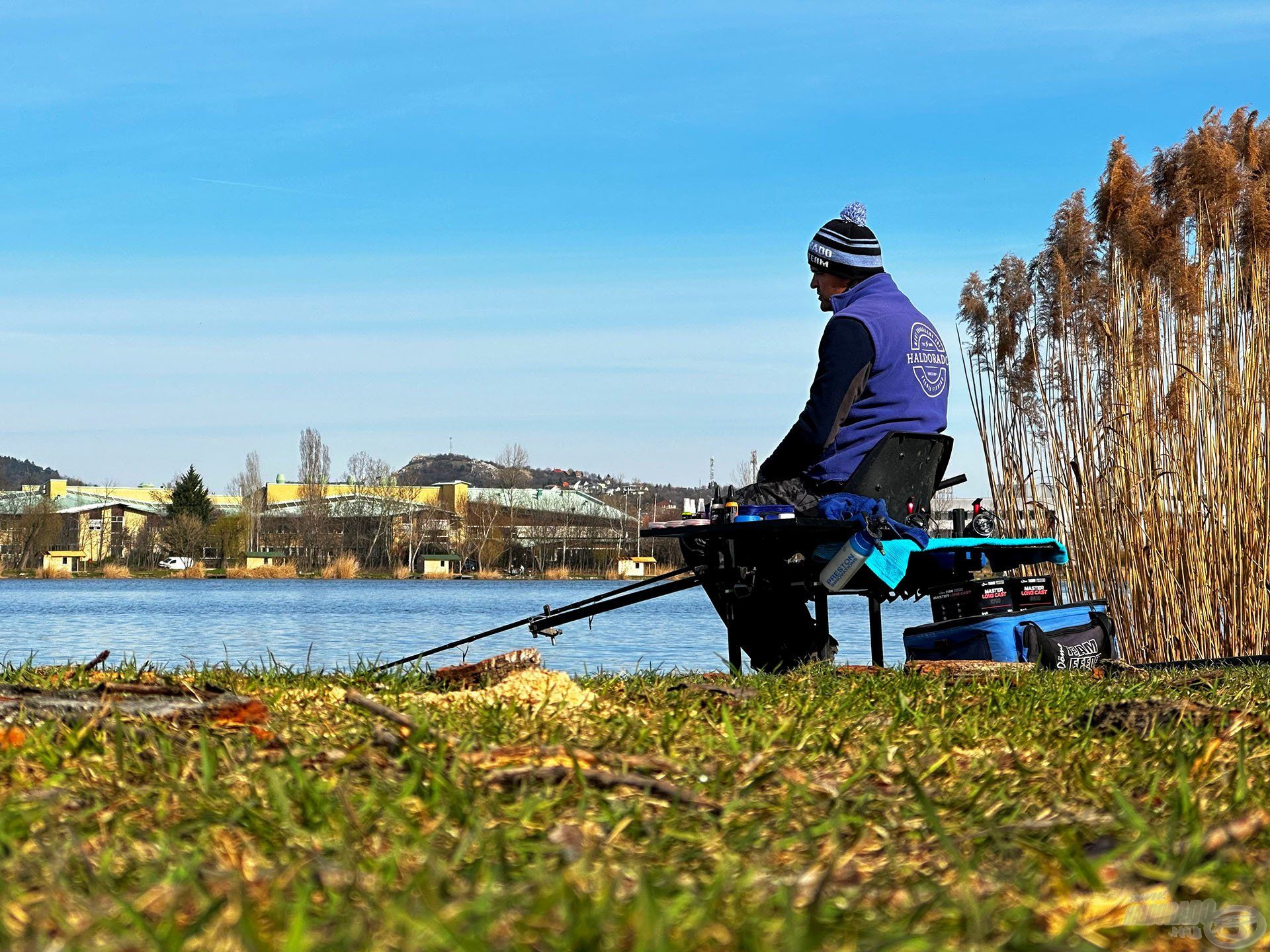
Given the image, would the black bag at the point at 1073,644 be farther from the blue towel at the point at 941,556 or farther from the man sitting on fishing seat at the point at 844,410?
the man sitting on fishing seat at the point at 844,410

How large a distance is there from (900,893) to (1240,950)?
37 centimetres

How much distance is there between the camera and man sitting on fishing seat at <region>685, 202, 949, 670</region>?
5.67 metres

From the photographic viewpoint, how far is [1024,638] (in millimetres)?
5844

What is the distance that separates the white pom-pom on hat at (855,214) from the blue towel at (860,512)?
142 cm

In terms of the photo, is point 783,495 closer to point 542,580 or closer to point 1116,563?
point 1116,563

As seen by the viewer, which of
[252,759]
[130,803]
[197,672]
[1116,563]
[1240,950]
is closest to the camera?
[1240,950]

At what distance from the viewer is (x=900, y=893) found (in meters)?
1.63

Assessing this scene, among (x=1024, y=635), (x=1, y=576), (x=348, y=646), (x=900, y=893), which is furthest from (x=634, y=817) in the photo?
(x=1, y=576)

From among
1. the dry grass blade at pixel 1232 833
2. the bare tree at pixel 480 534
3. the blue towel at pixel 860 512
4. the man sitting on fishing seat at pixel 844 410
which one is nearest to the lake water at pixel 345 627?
the man sitting on fishing seat at pixel 844 410

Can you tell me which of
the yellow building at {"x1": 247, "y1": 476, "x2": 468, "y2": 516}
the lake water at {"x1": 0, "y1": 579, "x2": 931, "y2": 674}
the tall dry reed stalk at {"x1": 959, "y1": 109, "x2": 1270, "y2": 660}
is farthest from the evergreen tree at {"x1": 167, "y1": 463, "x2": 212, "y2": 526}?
the tall dry reed stalk at {"x1": 959, "y1": 109, "x2": 1270, "y2": 660}

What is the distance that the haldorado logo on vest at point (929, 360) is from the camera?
5.84m

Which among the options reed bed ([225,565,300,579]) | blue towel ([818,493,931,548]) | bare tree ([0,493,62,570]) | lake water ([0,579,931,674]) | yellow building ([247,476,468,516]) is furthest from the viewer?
yellow building ([247,476,468,516])

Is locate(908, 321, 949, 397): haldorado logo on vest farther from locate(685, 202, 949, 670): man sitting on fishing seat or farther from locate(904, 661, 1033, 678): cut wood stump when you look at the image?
locate(904, 661, 1033, 678): cut wood stump

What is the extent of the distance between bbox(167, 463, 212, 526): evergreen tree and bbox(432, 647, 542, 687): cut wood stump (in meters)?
89.2
